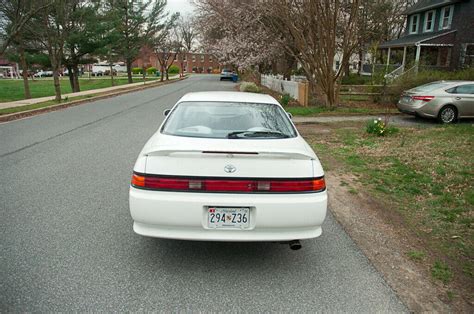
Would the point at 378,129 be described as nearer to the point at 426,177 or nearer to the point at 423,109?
the point at 423,109

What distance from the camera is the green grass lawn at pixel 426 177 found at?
3941 millimetres

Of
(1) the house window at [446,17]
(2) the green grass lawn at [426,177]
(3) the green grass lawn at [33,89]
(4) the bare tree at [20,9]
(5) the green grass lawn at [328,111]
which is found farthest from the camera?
(1) the house window at [446,17]

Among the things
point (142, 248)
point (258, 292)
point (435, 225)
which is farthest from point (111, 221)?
point (435, 225)

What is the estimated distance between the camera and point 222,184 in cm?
315

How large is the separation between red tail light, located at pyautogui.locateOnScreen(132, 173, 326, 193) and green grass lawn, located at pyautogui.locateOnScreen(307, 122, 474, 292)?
61.3 inches

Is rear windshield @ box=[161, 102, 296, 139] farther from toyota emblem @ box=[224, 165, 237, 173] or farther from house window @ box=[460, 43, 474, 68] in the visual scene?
house window @ box=[460, 43, 474, 68]

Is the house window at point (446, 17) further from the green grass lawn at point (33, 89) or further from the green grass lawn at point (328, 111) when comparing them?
the green grass lawn at point (33, 89)

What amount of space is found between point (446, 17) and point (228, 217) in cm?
3000

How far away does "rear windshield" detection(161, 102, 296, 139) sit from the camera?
381 centimetres

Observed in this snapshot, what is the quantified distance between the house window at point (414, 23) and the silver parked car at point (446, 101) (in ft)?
71.6

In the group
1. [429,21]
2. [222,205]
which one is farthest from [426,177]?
[429,21]

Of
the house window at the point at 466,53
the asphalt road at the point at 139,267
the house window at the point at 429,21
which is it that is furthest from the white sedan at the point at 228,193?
the house window at the point at 429,21

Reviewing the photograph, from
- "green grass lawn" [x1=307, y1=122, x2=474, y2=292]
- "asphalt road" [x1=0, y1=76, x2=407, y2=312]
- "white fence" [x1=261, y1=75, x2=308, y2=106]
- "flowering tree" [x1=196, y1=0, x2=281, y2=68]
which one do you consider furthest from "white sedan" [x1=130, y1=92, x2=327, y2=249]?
"flowering tree" [x1=196, y1=0, x2=281, y2=68]

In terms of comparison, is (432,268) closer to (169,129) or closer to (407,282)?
(407,282)
